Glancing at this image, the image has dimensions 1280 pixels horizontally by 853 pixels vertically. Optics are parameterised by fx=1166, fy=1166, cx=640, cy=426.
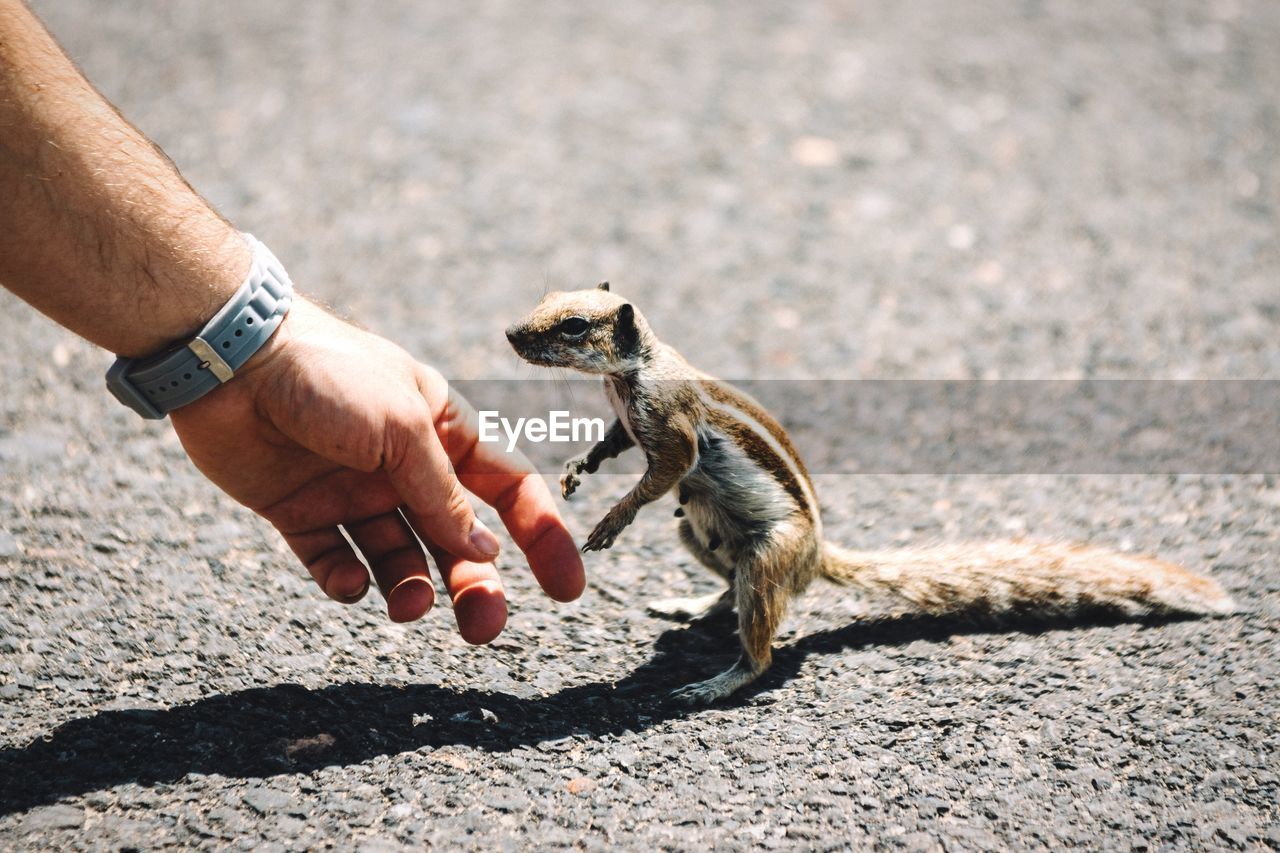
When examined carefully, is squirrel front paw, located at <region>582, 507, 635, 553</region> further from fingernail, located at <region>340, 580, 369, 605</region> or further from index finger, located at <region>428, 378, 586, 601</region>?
fingernail, located at <region>340, 580, 369, 605</region>

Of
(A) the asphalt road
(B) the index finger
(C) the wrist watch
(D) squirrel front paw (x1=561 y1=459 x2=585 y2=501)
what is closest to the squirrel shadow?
(A) the asphalt road

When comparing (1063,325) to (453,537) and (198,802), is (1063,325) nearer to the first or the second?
(453,537)

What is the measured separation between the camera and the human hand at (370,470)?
2.74m

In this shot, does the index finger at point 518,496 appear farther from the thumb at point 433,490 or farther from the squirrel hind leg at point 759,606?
the squirrel hind leg at point 759,606

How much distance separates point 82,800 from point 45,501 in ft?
4.52

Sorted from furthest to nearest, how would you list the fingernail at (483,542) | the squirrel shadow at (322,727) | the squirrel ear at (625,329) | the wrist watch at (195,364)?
the squirrel ear at (625,329) < the fingernail at (483,542) < the wrist watch at (195,364) < the squirrel shadow at (322,727)

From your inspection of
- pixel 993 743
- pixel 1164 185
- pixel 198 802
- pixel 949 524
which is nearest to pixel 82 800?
pixel 198 802

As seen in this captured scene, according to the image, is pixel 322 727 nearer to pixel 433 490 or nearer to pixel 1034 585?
pixel 433 490

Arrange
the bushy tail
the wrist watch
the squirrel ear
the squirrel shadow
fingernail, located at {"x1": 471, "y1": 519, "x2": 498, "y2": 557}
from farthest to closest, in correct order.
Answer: the bushy tail → the squirrel ear → fingernail, located at {"x1": 471, "y1": 519, "x2": 498, "y2": 557} → the wrist watch → the squirrel shadow

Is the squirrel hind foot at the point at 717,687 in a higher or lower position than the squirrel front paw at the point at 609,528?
lower

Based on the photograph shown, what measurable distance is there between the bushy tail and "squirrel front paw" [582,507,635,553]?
632mm

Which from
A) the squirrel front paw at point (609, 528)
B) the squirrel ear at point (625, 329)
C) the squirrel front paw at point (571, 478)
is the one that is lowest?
the squirrel front paw at point (609, 528)

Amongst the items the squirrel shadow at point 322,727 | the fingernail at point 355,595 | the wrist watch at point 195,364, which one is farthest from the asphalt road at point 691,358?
the wrist watch at point 195,364

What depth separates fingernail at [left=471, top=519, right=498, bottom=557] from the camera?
286 centimetres
